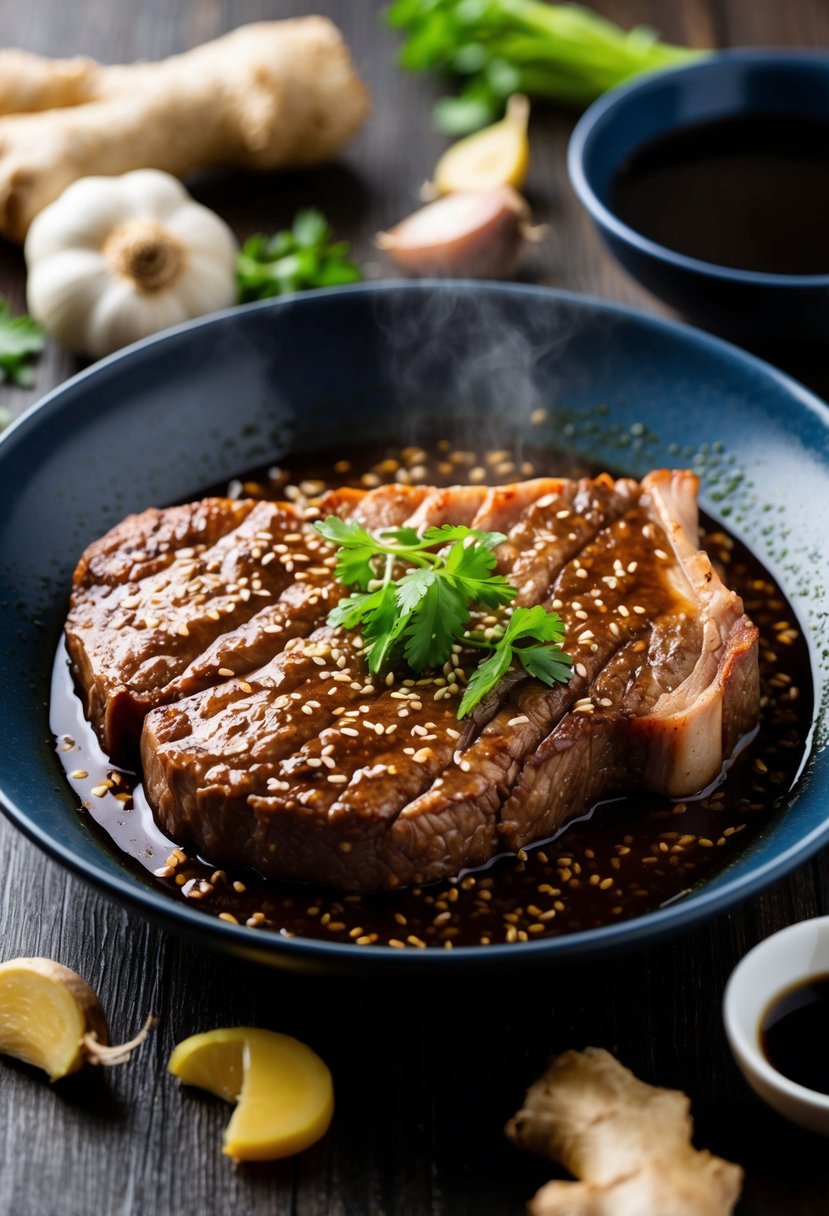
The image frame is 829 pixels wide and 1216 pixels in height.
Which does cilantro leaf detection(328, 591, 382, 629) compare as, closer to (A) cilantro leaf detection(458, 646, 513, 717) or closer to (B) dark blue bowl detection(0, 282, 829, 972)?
(A) cilantro leaf detection(458, 646, 513, 717)

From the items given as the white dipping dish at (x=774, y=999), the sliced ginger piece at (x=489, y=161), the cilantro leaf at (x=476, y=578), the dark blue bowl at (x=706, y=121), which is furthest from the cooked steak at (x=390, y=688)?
the sliced ginger piece at (x=489, y=161)

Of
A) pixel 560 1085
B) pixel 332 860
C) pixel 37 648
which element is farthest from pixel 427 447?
pixel 560 1085

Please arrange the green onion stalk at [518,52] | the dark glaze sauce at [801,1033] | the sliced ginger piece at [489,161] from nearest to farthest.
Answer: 1. the dark glaze sauce at [801,1033]
2. the sliced ginger piece at [489,161]
3. the green onion stalk at [518,52]

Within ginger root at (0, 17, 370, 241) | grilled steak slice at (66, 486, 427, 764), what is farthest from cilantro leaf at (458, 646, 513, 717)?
ginger root at (0, 17, 370, 241)

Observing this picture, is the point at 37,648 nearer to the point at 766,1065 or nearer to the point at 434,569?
the point at 434,569

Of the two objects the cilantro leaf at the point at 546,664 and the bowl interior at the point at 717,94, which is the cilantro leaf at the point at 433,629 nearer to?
the cilantro leaf at the point at 546,664

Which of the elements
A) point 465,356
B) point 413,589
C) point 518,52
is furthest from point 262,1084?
point 518,52
